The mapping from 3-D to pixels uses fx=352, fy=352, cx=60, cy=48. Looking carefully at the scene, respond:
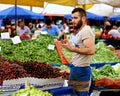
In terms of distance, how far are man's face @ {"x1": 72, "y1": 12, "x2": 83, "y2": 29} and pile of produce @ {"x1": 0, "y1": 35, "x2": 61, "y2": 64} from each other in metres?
3.72

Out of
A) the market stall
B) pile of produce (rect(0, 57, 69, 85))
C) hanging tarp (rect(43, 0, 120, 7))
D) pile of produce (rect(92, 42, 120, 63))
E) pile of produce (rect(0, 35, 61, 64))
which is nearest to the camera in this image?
the market stall

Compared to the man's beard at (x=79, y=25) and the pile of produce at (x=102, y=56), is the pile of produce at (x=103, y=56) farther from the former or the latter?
the man's beard at (x=79, y=25)

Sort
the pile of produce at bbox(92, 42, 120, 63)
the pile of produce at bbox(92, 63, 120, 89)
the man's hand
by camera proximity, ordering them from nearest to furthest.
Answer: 1. the man's hand
2. the pile of produce at bbox(92, 63, 120, 89)
3. the pile of produce at bbox(92, 42, 120, 63)

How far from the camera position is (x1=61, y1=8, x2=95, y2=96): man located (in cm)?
514

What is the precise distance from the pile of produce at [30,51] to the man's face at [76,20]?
372 cm

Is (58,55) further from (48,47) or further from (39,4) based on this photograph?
(39,4)

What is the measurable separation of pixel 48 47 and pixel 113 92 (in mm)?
3245

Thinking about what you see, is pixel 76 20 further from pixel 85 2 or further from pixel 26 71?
pixel 85 2

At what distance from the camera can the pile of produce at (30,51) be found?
9.03m

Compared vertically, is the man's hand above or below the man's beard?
below

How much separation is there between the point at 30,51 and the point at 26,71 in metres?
4.21

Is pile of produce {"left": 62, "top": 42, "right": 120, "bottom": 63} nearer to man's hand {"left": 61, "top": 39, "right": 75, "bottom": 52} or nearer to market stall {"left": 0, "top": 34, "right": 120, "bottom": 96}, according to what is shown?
market stall {"left": 0, "top": 34, "right": 120, "bottom": 96}

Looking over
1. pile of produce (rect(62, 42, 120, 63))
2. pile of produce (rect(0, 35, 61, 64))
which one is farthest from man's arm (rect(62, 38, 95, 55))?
pile of produce (rect(62, 42, 120, 63))

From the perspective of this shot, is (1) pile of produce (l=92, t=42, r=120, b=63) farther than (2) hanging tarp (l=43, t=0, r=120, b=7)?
Yes
